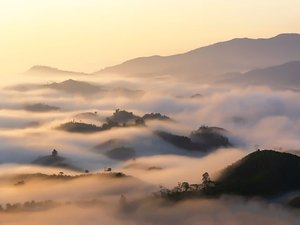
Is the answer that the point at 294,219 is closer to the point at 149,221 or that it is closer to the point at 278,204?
the point at 278,204

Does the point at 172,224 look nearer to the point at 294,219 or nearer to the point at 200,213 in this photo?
the point at 200,213

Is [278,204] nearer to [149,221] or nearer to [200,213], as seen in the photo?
[200,213]

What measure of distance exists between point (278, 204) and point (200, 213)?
91.6 ft

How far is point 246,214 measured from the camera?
644 feet

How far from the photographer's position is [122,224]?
199875 millimetres

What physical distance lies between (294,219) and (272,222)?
24.8ft

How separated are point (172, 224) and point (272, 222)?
34.9m

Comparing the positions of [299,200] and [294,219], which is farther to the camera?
[299,200]

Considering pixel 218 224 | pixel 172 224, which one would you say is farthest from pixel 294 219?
pixel 172 224

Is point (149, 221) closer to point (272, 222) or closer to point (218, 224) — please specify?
point (218, 224)

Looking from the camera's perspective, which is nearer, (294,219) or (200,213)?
(294,219)

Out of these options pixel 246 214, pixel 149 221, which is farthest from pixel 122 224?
pixel 246 214

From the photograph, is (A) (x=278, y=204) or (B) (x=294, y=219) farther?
(A) (x=278, y=204)

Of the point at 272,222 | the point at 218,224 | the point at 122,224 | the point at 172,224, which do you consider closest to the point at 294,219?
the point at 272,222
